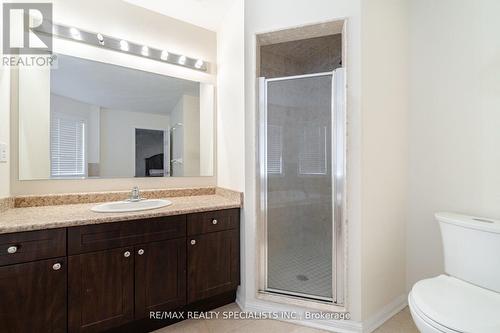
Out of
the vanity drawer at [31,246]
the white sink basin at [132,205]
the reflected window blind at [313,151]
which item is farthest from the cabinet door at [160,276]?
the reflected window blind at [313,151]

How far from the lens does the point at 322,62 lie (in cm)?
281

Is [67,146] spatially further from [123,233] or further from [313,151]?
[313,151]

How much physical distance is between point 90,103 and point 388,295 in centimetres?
287

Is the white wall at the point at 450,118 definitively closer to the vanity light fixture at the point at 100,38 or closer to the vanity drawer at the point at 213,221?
the vanity drawer at the point at 213,221

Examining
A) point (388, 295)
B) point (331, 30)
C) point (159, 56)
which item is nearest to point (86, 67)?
point (159, 56)

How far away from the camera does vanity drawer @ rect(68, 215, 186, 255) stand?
4.46ft

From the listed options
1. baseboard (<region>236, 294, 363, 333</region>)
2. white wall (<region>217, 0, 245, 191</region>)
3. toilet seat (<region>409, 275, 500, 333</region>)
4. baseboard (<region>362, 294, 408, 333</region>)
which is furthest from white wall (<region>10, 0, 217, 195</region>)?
toilet seat (<region>409, 275, 500, 333</region>)

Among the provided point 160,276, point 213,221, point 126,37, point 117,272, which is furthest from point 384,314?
point 126,37

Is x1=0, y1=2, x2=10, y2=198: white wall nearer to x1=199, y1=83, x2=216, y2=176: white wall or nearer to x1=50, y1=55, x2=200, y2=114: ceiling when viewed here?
x1=50, y1=55, x2=200, y2=114: ceiling

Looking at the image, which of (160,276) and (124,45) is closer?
(160,276)

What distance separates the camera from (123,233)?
148 cm

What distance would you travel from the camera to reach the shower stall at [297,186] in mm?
1839

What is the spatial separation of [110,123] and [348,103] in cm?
194

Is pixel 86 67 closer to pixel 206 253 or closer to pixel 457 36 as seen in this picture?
pixel 206 253
